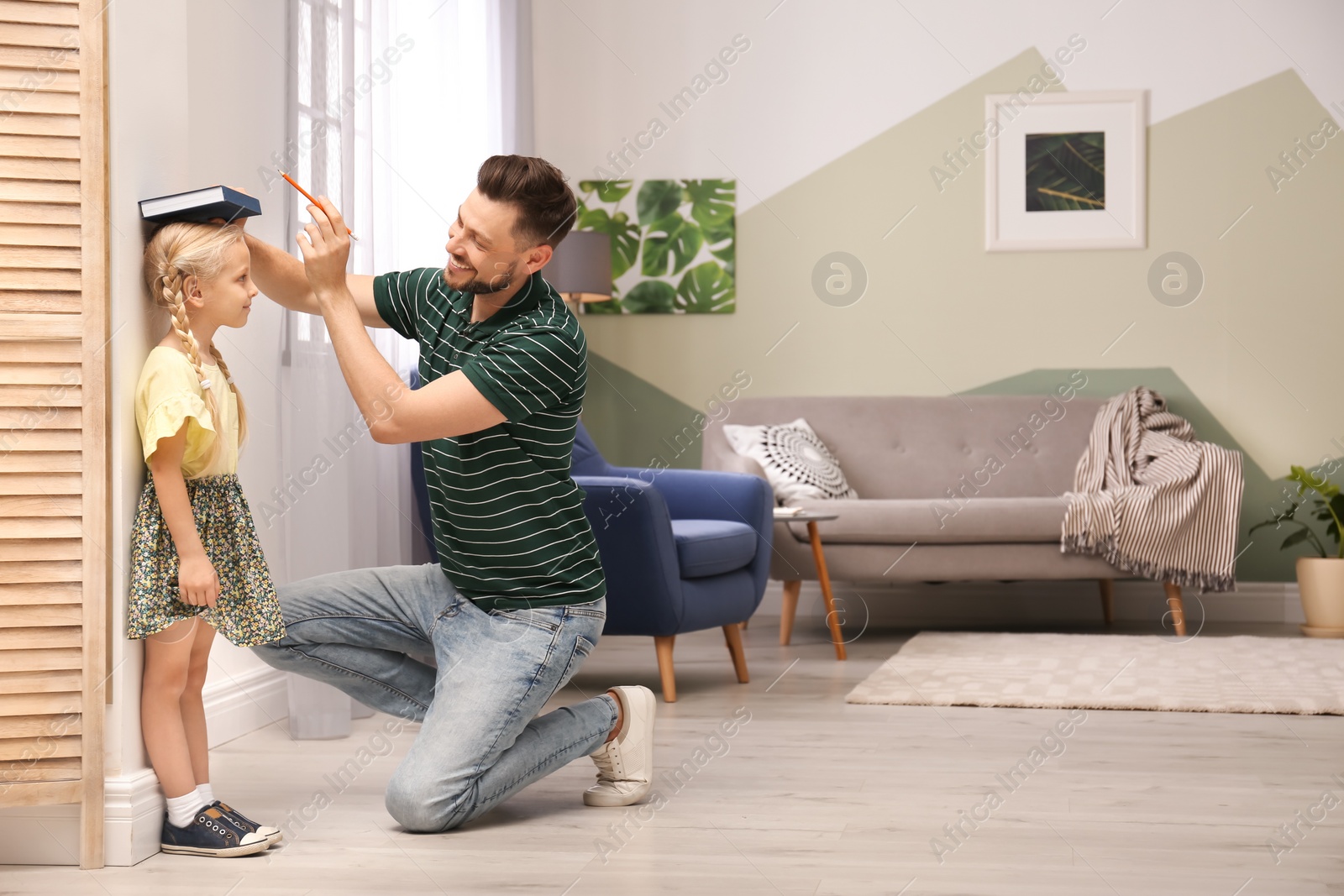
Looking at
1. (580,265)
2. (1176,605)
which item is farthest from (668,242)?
(1176,605)

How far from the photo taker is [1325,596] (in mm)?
4270

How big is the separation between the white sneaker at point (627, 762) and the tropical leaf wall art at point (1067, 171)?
3440mm

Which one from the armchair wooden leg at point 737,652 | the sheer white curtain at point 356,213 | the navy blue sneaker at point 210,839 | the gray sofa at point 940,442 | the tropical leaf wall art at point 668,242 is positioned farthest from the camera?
the tropical leaf wall art at point 668,242

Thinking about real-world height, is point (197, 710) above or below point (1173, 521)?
below

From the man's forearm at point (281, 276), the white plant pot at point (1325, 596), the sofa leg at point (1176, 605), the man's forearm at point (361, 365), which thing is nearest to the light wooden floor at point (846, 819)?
the man's forearm at point (361, 365)

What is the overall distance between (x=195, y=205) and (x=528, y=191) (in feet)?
1.61

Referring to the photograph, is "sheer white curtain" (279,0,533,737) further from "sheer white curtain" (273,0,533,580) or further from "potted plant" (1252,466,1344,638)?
"potted plant" (1252,466,1344,638)

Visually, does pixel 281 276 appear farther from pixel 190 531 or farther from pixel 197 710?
pixel 197 710

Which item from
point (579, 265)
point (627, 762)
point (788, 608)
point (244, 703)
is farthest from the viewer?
point (579, 265)

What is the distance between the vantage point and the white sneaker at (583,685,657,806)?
213 centimetres

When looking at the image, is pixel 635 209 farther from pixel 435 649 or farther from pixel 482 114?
pixel 435 649

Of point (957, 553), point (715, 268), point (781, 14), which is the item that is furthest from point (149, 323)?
point (781, 14)

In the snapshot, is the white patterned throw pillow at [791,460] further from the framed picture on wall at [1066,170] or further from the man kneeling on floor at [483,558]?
the man kneeling on floor at [483,558]

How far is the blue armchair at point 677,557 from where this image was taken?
122 inches
